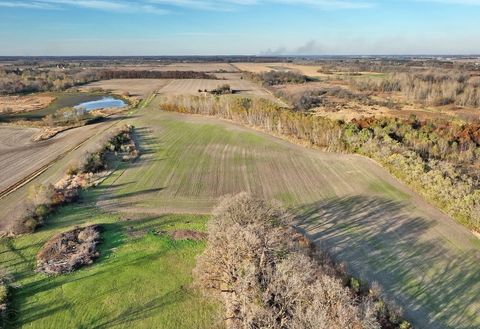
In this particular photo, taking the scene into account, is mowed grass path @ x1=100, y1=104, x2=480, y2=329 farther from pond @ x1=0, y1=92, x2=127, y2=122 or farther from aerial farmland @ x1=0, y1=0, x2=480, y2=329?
pond @ x1=0, y1=92, x2=127, y2=122

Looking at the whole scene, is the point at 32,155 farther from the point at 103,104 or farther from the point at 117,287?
the point at 103,104

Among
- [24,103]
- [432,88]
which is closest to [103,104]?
[24,103]

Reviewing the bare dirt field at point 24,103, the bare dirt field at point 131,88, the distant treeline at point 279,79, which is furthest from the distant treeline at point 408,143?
the distant treeline at point 279,79

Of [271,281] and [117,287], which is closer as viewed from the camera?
[271,281]

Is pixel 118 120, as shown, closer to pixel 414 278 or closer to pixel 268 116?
pixel 268 116

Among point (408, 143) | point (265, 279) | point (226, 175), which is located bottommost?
point (226, 175)

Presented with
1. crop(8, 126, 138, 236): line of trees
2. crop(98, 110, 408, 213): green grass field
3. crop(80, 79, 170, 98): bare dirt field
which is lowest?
crop(98, 110, 408, 213): green grass field

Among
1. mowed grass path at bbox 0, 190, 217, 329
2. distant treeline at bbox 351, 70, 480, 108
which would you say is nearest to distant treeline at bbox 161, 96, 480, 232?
mowed grass path at bbox 0, 190, 217, 329

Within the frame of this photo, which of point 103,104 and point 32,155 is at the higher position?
point 103,104
